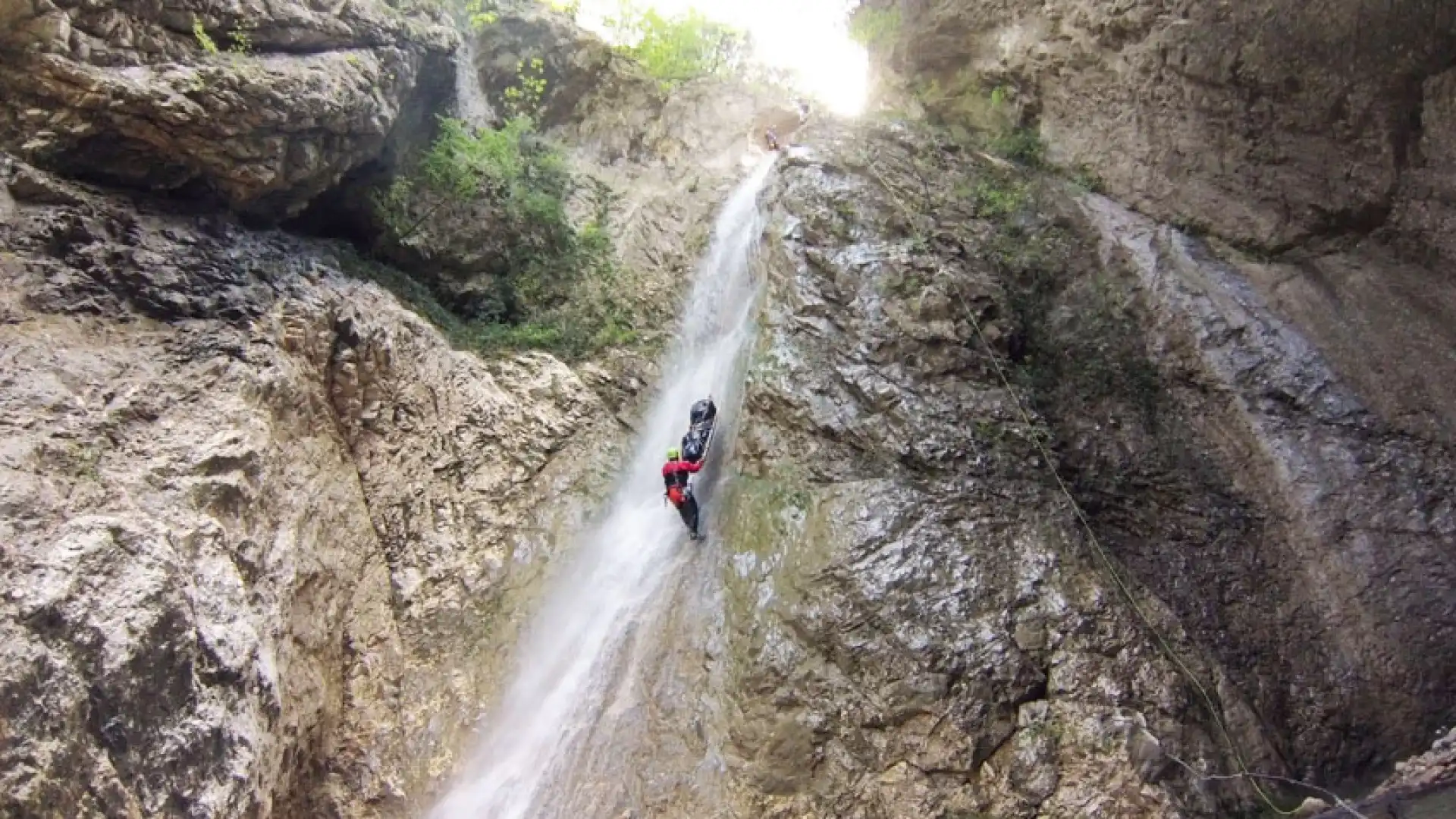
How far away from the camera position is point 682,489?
9211mm

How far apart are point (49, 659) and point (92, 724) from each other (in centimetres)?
52

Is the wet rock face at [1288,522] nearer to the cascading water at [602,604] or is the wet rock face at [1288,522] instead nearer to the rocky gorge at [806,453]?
the rocky gorge at [806,453]

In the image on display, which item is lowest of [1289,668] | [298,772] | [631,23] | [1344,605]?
[298,772]

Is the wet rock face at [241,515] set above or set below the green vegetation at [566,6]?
below

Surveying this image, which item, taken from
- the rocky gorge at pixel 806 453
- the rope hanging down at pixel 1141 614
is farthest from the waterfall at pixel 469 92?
the rope hanging down at pixel 1141 614

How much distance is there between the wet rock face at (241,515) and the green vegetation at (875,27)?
35.8 ft

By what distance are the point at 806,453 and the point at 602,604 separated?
3.16 meters

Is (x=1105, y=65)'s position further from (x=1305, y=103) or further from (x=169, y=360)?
(x=169, y=360)

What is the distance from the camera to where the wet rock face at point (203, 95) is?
22.5ft

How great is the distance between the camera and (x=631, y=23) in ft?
65.5

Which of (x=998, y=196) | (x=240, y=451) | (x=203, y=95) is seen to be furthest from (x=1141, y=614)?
(x=203, y=95)

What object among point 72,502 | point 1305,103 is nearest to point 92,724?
point 72,502

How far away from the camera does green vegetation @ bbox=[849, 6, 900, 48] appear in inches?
626

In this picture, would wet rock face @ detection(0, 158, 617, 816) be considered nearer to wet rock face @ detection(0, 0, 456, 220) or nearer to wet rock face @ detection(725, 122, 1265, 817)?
wet rock face @ detection(0, 0, 456, 220)
